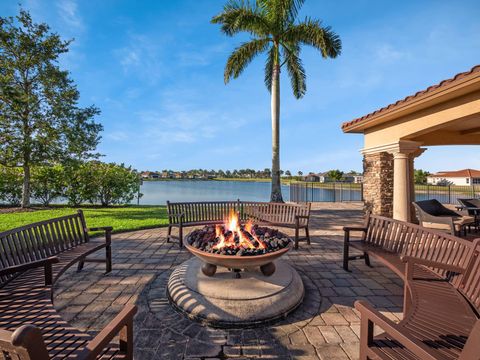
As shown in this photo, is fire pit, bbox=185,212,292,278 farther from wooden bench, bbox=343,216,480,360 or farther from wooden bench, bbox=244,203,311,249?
wooden bench, bbox=244,203,311,249

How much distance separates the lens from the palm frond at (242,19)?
10352 mm

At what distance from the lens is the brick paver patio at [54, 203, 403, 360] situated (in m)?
2.36

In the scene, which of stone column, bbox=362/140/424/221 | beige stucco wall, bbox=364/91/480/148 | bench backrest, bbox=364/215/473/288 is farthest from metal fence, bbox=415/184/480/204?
bench backrest, bbox=364/215/473/288

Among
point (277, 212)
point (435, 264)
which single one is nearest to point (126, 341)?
point (435, 264)

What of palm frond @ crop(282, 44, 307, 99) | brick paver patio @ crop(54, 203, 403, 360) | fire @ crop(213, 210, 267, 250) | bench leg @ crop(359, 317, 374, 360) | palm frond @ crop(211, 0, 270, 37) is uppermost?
palm frond @ crop(211, 0, 270, 37)

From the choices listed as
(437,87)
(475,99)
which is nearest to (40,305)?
(437,87)

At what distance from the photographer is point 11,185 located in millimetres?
12594

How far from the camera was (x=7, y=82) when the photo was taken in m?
10.8

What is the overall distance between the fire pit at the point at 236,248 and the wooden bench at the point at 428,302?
148 cm

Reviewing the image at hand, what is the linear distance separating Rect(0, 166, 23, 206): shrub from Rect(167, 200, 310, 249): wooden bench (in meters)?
11.9

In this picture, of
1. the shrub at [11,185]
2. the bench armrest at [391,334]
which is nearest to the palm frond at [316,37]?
the bench armrest at [391,334]

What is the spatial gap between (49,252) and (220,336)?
3063 mm

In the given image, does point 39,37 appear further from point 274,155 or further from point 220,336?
point 220,336

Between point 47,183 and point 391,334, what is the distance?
1655 centimetres
